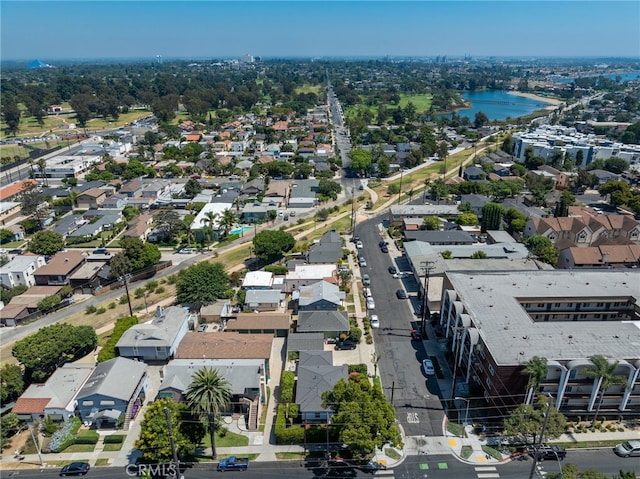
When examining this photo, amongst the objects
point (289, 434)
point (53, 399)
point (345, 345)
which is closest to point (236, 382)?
point (289, 434)

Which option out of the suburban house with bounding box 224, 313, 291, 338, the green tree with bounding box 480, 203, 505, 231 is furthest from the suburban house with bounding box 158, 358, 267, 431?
the green tree with bounding box 480, 203, 505, 231

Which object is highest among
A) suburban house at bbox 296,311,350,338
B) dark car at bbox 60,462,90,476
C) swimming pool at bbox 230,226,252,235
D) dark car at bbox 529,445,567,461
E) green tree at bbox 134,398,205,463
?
green tree at bbox 134,398,205,463

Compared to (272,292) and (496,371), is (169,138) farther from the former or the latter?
(496,371)

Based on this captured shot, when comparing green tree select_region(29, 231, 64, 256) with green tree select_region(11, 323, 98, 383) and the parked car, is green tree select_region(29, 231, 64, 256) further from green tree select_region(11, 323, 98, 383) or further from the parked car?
the parked car

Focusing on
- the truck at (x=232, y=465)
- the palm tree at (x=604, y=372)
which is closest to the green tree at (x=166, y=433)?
the truck at (x=232, y=465)

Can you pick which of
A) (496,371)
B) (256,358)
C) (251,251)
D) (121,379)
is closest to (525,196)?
(251,251)

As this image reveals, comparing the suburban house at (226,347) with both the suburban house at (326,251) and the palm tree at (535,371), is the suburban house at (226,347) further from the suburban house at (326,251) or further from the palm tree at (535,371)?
the palm tree at (535,371)
